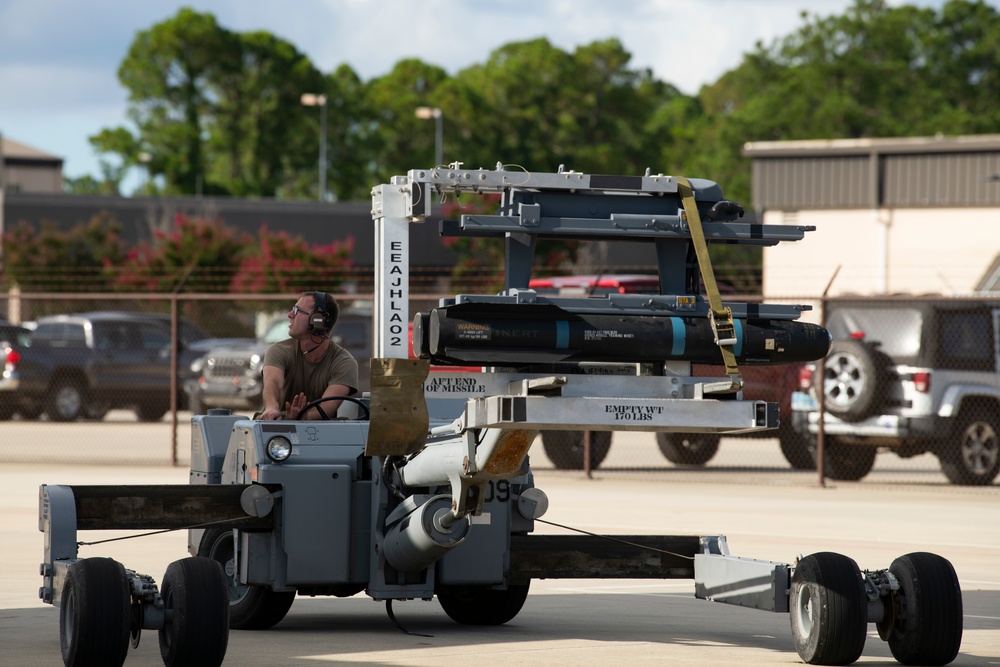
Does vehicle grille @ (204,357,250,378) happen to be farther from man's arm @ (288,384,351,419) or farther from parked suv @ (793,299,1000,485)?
man's arm @ (288,384,351,419)

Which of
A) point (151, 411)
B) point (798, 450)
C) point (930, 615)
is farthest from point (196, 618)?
point (151, 411)

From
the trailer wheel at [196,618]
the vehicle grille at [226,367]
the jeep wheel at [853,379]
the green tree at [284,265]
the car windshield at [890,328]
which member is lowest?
the trailer wheel at [196,618]

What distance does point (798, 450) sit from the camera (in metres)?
22.4

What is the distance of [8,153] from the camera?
4313 inches

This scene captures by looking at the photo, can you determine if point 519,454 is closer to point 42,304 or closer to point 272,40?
point 42,304

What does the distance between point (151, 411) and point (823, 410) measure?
15326mm

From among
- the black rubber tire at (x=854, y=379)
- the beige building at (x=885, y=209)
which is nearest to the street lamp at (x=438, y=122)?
the beige building at (x=885, y=209)

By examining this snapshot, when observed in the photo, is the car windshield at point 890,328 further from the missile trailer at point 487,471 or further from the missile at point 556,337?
the missile at point 556,337

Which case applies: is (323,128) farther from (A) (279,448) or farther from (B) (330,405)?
(A) (279,448)

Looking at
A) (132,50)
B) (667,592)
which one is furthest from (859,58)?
(667,592)

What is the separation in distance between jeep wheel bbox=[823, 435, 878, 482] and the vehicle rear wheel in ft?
42.7

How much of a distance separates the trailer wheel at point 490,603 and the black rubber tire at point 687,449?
13024 mm

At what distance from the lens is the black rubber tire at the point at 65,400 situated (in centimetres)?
3016

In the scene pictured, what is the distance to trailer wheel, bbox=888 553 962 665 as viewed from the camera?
820cm
